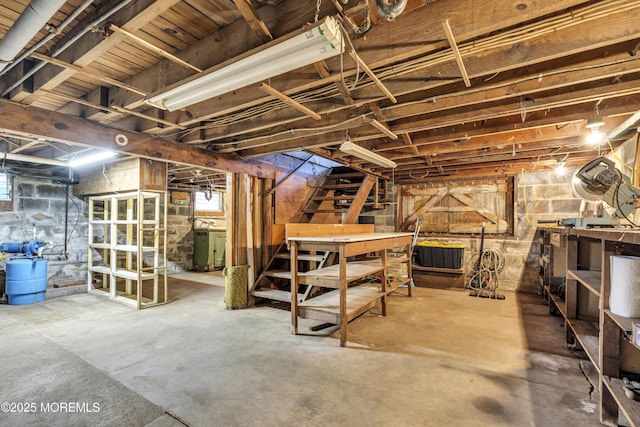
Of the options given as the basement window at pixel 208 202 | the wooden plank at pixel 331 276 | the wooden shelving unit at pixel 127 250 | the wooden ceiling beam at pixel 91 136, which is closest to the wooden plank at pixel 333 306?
the wooden plank at pixel 331 276

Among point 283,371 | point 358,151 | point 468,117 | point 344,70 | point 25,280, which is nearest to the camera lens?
point 344,70

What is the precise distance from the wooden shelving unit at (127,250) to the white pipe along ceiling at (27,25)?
2.98m

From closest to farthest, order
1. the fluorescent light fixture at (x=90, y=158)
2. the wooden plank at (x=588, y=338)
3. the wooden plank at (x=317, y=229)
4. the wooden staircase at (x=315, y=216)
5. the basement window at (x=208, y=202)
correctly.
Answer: the wooden plank at (x=588, y=338) < the wooden plank at (x=317, y=229) < the fluorescent light fixture at (x=90, y=158) < the wooden staircase at (x=315, y=216) < the basement window at (x=208, y=202)

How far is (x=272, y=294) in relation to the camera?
4.40 metres

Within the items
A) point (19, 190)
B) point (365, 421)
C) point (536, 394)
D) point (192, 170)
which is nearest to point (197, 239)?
point (192, 170)

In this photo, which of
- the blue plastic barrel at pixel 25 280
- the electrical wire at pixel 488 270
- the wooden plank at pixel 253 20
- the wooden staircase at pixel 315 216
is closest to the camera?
the wooden plank at pixel 253 20

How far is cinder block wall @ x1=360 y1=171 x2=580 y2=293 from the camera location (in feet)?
17.9

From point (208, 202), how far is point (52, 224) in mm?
3676

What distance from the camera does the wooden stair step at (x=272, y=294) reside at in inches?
166

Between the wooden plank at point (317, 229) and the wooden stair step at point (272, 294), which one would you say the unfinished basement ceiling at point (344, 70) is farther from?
the wooden stair step at point (272, 294)

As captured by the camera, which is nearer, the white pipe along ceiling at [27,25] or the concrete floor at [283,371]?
the white pipe along ceiling at [27,25]

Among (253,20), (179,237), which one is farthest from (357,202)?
(179,237)

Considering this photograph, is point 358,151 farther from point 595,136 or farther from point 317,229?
point 595,136

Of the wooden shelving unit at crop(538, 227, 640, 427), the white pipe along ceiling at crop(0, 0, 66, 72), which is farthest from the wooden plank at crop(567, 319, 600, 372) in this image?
the white pipe along ceiling at crop(0, 0, 66, 72)
